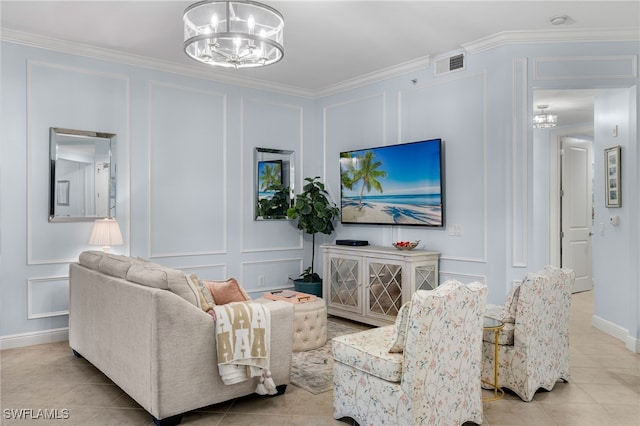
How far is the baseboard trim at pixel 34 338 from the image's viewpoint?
4.12 metres

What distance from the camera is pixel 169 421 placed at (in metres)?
2.66

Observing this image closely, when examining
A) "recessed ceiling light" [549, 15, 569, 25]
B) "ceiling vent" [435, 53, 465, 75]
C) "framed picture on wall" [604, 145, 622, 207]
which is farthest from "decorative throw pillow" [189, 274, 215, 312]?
"framed picture on wall" [604, 145, 622, 207]

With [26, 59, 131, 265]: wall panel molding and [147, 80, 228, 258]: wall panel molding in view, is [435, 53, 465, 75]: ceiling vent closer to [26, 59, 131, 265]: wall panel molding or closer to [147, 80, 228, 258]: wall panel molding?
[147, 80, 228, 258]: wall panel molding

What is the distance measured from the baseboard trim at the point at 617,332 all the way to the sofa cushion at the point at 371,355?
2.60 m

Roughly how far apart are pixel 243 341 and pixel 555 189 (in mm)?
5920

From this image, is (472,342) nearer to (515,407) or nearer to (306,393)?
(515,407)

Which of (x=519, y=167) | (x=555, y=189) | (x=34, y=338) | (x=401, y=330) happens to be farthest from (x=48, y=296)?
(x=555, y=189)

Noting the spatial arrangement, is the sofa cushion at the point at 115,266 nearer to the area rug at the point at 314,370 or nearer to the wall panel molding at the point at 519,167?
the area rug at the point at 314,370

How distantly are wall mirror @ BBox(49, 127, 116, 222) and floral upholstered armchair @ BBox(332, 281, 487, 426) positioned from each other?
3.04 meters

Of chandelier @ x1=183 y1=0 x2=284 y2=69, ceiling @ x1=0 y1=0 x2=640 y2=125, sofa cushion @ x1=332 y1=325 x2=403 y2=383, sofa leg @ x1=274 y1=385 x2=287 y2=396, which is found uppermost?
ceiling @ x1=0 y1=0 x2=640 y2=125

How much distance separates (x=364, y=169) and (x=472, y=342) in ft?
10.4

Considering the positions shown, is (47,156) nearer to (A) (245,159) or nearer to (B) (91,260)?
(B) (91,260)

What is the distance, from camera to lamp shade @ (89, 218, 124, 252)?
4.21 metres

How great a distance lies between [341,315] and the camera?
5270 millimetres
